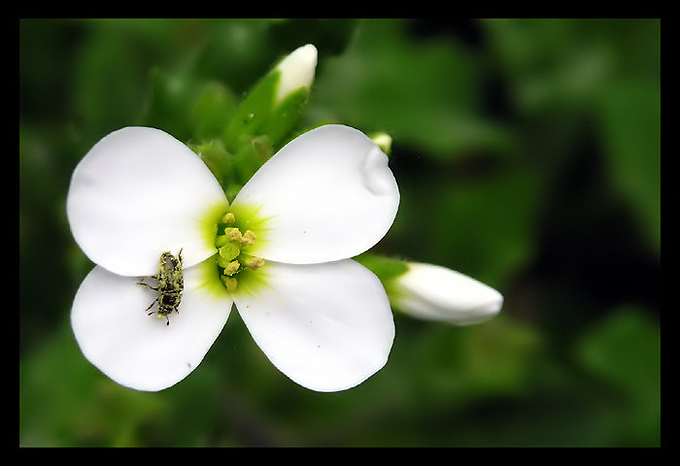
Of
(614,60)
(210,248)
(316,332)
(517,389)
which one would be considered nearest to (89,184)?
(210,248)

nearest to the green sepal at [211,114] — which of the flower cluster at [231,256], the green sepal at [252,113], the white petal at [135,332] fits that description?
the green sepal at [252,113]

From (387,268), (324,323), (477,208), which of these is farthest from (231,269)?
(477,208)

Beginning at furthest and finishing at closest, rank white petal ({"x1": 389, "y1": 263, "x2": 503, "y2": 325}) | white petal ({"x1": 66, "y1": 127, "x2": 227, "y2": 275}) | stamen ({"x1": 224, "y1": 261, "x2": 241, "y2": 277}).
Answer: white petal ({"x1": 389, "y1": 263, "x2": 503, "y2": 325}) → stamen ({"x1": 224, "y1": 261, "x2": 241, "y2": 277}) → white petal ({"x1": 66, "y1": 127, "x2": 227, "y2": 275})

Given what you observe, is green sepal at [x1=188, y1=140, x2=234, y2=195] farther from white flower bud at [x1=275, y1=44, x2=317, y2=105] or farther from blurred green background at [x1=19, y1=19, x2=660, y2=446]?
blurred green background at [x1=19, y1=19, x2=660, y2=446]

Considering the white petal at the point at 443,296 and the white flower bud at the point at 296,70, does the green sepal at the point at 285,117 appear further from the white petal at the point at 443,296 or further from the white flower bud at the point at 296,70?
the white petal at the point at 443,296

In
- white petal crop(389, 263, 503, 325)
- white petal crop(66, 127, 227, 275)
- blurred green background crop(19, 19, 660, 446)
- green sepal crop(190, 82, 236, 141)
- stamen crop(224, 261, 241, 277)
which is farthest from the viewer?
blurred green background crop(19, 19, 660, 446)

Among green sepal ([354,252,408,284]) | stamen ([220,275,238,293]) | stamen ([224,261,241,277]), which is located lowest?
stamen ([220,275,238,293])

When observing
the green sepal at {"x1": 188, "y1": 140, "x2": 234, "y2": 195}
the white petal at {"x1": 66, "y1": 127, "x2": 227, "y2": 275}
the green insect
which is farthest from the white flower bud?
the green insect
